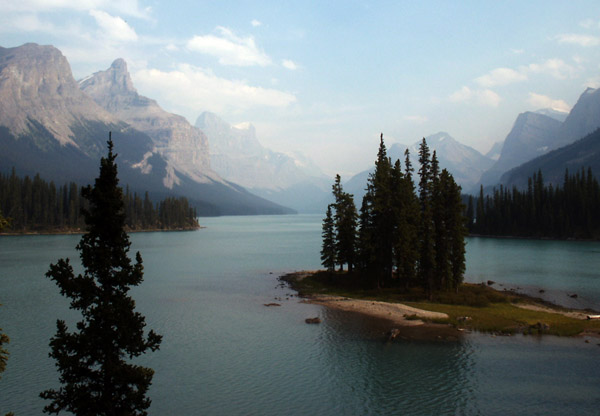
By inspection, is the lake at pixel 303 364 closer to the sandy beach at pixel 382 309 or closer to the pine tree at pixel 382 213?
the sandy beach at pixel 382 309

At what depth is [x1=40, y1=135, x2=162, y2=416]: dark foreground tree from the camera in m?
20.3

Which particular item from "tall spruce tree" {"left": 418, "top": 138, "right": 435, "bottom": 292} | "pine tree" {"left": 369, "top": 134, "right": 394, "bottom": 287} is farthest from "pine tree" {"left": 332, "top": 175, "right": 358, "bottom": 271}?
"tall spruce tree" {"left": 418, "top": 138, "right": 435, "bottom": 292}

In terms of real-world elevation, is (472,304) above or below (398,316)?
above

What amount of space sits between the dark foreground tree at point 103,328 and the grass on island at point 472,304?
4180cm

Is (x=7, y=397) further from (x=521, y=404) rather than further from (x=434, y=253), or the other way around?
(x=434, y=253)

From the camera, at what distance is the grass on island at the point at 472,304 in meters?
49.8

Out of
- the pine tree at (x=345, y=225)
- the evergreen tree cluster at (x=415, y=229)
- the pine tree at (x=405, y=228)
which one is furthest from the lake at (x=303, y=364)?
the evergreen tree cluster at (x=415, y=229)

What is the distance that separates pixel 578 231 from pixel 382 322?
6811 inches

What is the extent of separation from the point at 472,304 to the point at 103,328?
5593cm

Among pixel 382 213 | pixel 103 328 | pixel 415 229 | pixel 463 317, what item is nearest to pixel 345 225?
pixel 382 213

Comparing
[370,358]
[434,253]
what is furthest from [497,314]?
[370,358]

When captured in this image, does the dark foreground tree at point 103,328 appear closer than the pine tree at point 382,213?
Yes

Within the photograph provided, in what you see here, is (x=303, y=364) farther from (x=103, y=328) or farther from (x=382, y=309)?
(x=103, y=328)

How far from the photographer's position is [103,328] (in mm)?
20656
